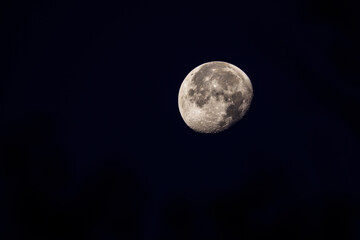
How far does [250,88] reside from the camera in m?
10.6

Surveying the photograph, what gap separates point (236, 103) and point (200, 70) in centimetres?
229

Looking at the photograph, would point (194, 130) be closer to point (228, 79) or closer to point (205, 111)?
point (205, 111)

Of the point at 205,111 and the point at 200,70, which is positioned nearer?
the point at 205,111

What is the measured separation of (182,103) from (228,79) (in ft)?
8.35

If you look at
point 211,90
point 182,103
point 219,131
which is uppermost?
point 182,103

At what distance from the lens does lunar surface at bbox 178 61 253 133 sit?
9578mm

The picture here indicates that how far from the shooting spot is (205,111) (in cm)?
989

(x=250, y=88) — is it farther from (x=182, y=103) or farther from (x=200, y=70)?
(x=182, y=103)

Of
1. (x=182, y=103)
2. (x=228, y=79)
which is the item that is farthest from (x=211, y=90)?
(x=182, y=103)

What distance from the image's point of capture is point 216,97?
9484 mm

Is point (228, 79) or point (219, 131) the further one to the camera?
point (219, 131)

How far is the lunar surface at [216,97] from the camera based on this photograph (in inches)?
377

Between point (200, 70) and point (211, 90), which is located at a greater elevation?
point (200, 70)

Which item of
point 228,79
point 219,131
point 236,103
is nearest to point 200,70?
point 228,79
